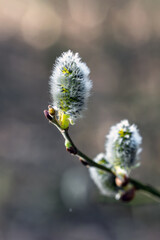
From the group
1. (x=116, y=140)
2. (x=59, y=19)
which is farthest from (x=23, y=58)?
(x=116, y=140)

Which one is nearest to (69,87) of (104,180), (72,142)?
(72,142)

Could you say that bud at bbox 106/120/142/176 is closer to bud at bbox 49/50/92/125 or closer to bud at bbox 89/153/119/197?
bud at bbox 89/153/119/197

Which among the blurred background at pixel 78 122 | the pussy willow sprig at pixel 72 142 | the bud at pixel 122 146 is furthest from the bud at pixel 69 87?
the blurred background at pixel 78 122

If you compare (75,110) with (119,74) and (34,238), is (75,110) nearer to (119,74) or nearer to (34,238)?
(34,238)

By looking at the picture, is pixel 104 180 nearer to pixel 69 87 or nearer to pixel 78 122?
pixel 69 87

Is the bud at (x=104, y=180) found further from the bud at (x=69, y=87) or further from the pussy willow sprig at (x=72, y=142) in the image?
the bud at (x=69, y=87)

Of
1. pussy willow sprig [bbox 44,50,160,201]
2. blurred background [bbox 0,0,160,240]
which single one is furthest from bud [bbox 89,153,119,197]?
blurred background [bbox 0,0,160,240]

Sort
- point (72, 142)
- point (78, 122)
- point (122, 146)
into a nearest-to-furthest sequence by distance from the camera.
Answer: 1. point (72, 142)
2. point (122, 146)
3. point (78, 122)
